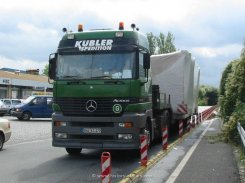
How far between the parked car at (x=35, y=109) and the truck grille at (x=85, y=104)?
19.0 metres

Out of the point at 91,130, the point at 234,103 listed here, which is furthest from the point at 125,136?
the point at 234,103

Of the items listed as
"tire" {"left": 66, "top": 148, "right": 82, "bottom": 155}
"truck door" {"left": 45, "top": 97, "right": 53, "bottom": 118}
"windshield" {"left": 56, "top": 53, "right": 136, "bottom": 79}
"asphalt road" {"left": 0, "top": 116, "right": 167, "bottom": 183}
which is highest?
"windshield" {"left": 56, "top": 53, "right": 136, "bottom": 79}

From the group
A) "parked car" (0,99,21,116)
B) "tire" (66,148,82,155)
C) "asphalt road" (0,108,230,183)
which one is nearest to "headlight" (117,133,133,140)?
"asphalt road" (0,108,230,183)

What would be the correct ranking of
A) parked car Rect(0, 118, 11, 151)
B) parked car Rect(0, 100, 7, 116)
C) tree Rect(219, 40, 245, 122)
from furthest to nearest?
parked car Rect(0, 100, 7, 116) < tree Rect(219, 40, 245, 122) < parked car Rect(0, 118, 11, 151)

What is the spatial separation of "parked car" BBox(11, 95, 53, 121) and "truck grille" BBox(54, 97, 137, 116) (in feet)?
62.3

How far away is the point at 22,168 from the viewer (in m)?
10.9

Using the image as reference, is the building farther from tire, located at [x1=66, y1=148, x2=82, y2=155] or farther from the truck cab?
the truck cab

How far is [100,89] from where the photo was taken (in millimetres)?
11836

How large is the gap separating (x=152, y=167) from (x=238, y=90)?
8833mm

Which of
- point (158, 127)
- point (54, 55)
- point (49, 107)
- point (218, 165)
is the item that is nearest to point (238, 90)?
point (158, 127)

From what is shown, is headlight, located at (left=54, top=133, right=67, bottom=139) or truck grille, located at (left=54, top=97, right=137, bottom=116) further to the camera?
headlight, located at (left=54, top=133, right=67, bottom=139)

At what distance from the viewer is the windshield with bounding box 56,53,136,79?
11906mm

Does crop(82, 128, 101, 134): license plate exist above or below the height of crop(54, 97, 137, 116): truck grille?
below

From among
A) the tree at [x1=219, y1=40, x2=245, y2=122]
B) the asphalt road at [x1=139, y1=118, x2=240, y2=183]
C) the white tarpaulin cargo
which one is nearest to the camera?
the asphalt road at [x1=139, y1=118, x2=240, y2=183]
